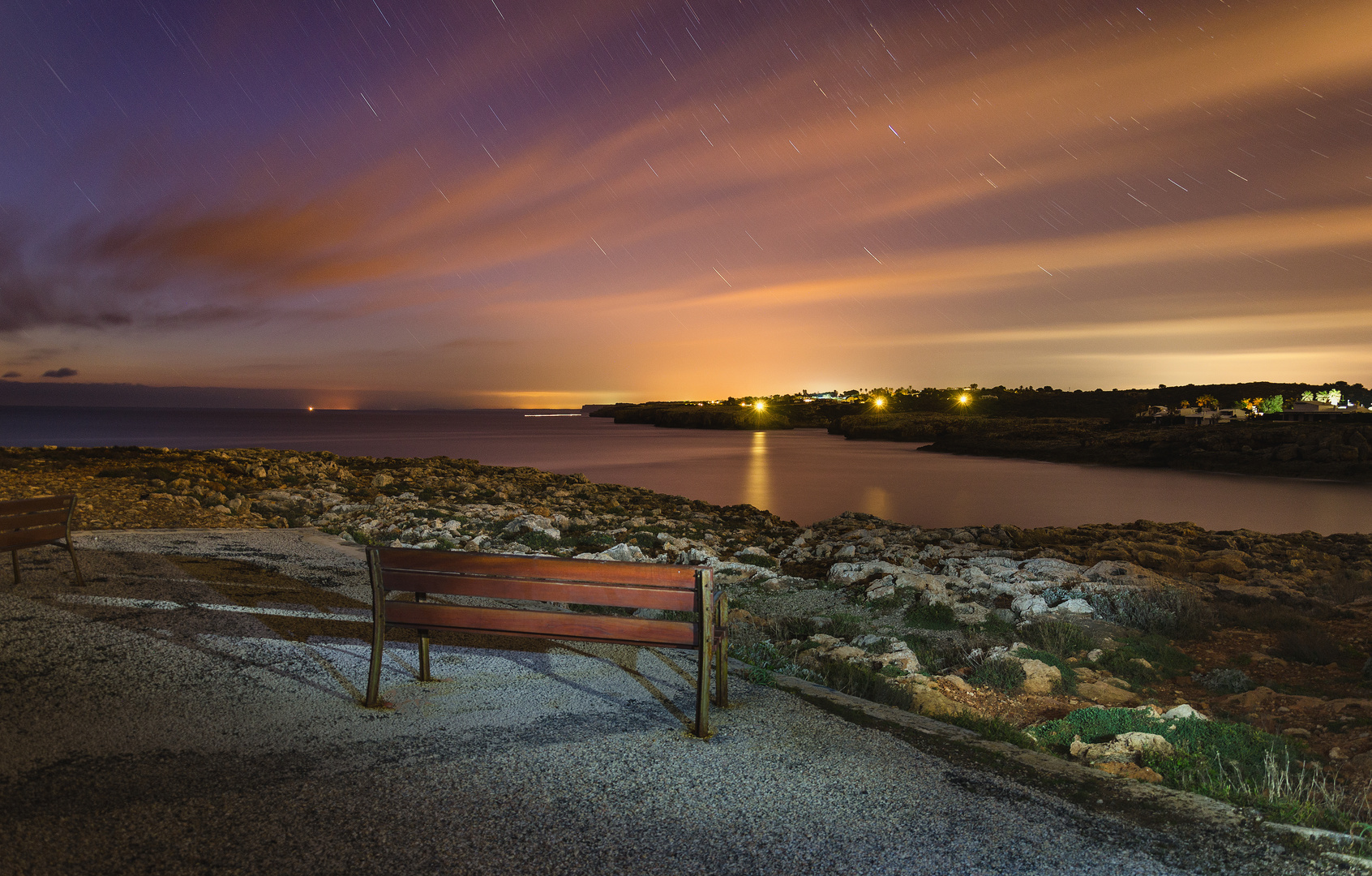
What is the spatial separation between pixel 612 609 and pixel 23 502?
6054 millimetres

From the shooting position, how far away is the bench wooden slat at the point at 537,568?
473 centimetres

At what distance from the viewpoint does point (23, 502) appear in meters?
7.75

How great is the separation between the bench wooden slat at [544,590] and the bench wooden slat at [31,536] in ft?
17.3

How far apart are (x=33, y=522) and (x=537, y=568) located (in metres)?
6.43

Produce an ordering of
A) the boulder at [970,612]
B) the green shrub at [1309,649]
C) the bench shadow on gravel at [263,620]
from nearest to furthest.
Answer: the bench shadow on gravel at [263,620] → the green shrub at [1309,649] → the boulder at [970,612]

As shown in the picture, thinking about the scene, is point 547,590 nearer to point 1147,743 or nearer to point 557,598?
point 557,598

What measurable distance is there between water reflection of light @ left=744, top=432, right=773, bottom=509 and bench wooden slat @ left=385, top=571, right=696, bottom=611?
26.5 metres

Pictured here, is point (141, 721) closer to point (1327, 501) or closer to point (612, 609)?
point (612, 609)

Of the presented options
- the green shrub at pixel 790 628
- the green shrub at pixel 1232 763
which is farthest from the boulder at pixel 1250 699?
the green shrub at pixel 790 628

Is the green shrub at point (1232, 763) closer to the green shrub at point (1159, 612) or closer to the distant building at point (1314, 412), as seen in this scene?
the green shrub at point (1159, 612)

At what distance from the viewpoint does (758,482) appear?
1797 inches

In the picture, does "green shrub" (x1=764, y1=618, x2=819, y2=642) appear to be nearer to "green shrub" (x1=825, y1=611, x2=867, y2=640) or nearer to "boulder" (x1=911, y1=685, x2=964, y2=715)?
"green shrub" (x1=825, y1=611, x2=867, y2=640)

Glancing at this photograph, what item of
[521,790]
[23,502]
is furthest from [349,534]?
[521,790]

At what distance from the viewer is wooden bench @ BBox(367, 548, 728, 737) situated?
467cm
